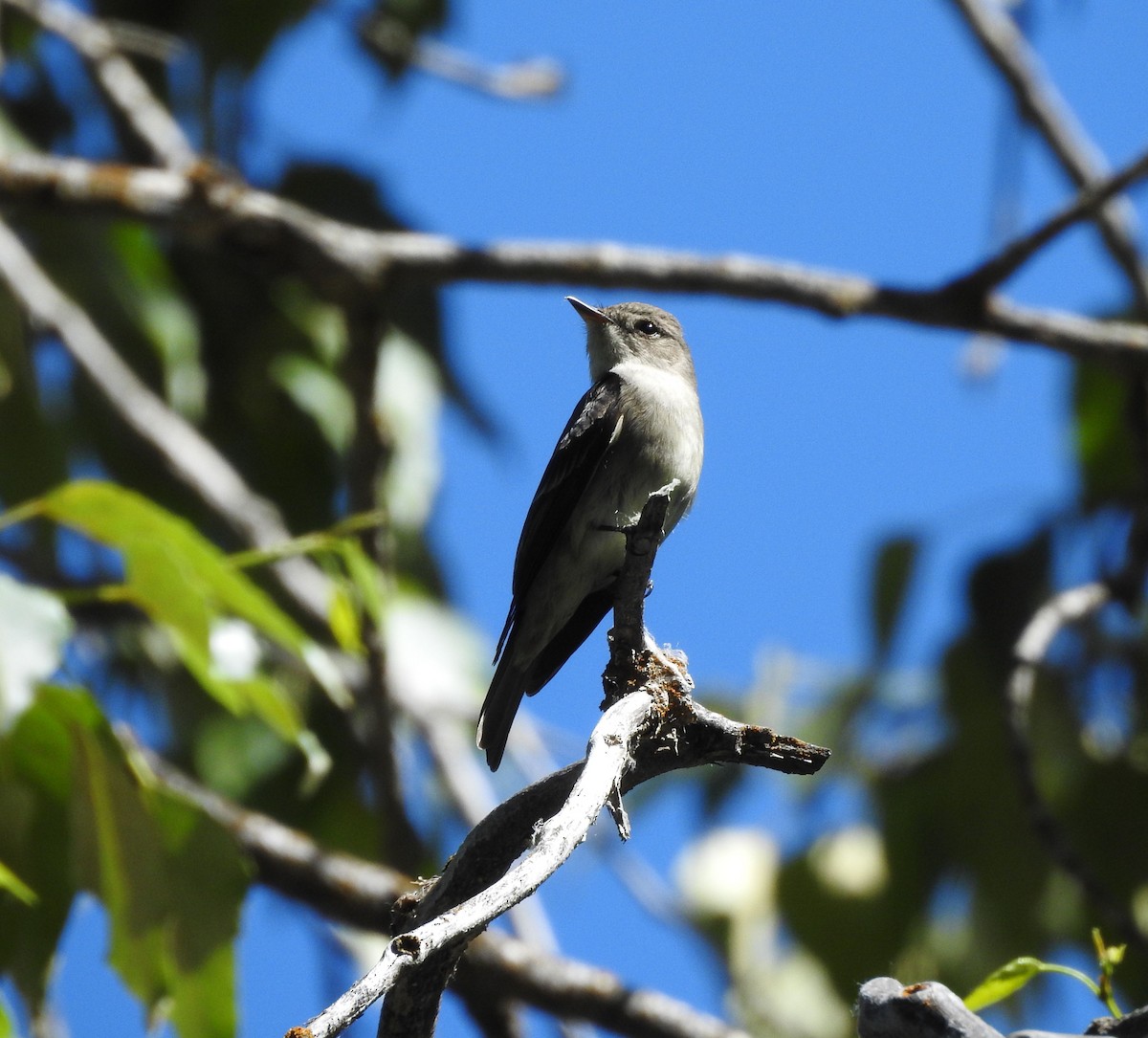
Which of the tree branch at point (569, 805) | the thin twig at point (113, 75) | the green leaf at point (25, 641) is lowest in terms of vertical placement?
the tree branch at point (569, 805)

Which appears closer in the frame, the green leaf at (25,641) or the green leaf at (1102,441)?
the green leaf at (25,641)

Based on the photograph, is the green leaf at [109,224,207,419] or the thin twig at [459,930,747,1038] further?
the green leaf at [109,224,207,419]

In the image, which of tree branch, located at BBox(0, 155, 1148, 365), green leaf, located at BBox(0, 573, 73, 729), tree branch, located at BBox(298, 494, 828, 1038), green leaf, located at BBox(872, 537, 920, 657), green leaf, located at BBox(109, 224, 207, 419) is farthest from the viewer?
green leaf, located at BBox(872, 537, 920, 657)

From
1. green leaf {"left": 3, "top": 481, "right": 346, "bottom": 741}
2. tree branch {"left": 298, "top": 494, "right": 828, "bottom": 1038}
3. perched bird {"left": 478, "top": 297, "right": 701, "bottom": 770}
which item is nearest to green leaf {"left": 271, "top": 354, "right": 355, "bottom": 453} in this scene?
perched bird {"left": 478, "top": 297, "right": 701, "bottom": 770}

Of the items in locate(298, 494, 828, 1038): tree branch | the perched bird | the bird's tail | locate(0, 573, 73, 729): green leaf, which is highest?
the perched bird

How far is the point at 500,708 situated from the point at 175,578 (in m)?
1.11

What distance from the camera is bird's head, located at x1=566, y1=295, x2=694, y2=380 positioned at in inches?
200

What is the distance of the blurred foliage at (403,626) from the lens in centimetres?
495

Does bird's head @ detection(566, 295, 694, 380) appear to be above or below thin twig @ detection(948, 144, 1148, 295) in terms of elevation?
above

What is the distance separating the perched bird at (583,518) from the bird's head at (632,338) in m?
0.77

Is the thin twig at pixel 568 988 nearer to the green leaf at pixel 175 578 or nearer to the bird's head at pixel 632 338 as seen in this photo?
the green leaf at pixel 175 578

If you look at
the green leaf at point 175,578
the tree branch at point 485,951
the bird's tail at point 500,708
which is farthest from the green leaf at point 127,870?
the tree branch at point 485,951

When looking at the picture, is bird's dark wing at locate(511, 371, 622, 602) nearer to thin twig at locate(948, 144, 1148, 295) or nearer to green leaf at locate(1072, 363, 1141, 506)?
thin twig at locate(948, 144, 1148, 295)

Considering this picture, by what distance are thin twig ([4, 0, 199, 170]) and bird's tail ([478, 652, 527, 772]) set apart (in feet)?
8.50
